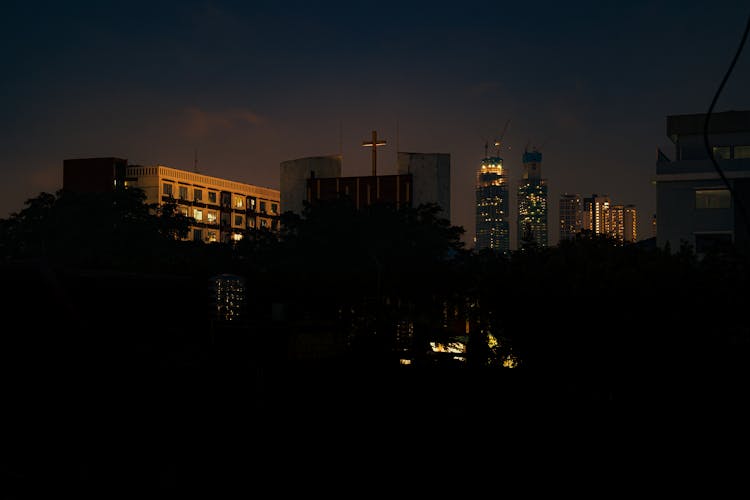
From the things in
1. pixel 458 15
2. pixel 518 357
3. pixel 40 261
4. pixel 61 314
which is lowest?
pixel 518 357

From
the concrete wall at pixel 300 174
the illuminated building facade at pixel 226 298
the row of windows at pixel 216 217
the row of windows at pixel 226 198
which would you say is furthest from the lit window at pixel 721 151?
the row of windows at pixel 226 198

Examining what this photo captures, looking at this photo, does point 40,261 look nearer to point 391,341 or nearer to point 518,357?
point 391,341

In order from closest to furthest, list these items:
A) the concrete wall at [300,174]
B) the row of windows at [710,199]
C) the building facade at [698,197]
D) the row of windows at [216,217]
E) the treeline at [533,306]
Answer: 1. the treeline at [533,306]
2. the building facade at [698,197]
3. the row of windows at [710,199]
4. the concrete wall at [300,174]
5. the row of windows at [216,217]

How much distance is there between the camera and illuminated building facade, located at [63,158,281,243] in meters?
76.8

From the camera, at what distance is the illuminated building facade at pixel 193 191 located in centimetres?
7681

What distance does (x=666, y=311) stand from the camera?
939 centimetres

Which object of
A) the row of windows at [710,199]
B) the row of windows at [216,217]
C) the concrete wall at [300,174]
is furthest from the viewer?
the row of windows at [216,217]

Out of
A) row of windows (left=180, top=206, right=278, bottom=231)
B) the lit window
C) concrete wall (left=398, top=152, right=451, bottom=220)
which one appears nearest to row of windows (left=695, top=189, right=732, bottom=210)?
the lit window

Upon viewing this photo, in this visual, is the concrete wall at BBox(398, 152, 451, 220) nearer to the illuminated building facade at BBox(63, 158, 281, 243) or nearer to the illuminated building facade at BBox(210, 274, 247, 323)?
the illuminated building facade at BBox(63, 158, 281, 243)

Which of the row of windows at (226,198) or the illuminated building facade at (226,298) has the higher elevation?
the row of windows at (226,198)

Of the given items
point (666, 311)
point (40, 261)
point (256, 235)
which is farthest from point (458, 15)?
point (40, 261)

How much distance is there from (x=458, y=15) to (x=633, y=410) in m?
17.1

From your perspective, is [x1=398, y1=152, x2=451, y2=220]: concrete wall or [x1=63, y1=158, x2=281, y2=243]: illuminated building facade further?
[x1=63, y1=158, x2=281, y2=243]: illuminated building facade

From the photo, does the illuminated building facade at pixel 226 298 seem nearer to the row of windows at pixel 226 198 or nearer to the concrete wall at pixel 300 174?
the concrete wall at pixel 300 174
